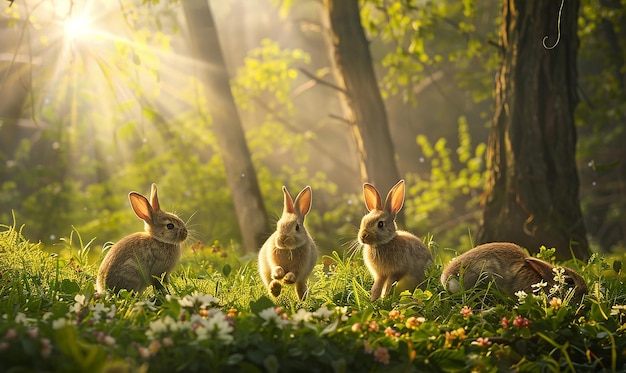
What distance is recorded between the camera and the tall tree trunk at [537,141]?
7234 mm

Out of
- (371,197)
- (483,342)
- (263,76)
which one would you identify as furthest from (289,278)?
(263,76)

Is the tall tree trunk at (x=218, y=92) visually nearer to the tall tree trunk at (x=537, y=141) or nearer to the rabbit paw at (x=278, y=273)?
the tall tree trunk at (x=537, y=141)

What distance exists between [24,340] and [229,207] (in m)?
8.92

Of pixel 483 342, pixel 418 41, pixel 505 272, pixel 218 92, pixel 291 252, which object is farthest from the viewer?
pixel 218 92

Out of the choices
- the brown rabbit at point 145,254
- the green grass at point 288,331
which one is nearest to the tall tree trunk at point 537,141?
the green grass at point 288,331

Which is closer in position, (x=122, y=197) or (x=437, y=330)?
(x=437, y=330)

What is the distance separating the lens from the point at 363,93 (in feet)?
28.2

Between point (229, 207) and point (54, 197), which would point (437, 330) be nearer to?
point (229, 207)

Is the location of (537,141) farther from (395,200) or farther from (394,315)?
(394,315)

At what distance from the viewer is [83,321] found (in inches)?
140

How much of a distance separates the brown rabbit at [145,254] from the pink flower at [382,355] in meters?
2.21

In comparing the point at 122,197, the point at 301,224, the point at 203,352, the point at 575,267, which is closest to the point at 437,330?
the point at 203,352

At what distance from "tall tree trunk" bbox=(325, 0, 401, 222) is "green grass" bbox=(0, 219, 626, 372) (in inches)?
133

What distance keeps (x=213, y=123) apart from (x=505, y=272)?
17.7 feet
